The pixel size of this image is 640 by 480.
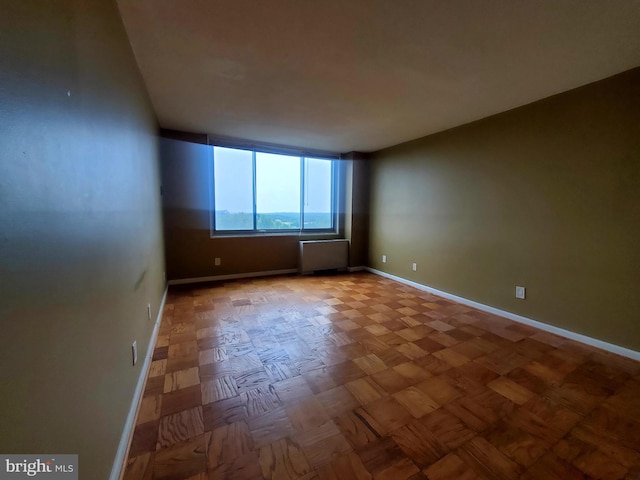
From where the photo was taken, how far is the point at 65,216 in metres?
0.77

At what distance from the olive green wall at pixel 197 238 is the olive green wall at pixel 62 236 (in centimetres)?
257

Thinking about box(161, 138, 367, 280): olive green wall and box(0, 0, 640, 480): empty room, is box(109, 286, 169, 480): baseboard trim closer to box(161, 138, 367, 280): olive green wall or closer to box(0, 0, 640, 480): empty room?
box(0, 0, 640, 480): empty room

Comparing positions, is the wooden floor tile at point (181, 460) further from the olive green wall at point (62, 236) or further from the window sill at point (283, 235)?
the window sill at point (283, 235)

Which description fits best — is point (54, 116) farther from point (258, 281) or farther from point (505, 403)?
point (258, 281)

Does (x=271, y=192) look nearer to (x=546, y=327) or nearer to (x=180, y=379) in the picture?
(x=180, y=379)

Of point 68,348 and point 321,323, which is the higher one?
point 68,348

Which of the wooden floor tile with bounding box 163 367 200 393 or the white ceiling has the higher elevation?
the white ceiling

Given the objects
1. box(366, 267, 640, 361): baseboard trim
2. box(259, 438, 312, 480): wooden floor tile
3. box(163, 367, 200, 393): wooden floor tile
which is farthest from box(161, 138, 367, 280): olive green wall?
box(259, 438, 312, 480): wooden floor tile

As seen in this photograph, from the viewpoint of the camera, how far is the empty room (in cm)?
72

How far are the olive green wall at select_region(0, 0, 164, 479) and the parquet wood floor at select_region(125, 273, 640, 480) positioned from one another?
0.43 metres

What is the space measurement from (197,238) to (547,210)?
14.4 feet

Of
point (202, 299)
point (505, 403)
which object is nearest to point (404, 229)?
point (505, 403)

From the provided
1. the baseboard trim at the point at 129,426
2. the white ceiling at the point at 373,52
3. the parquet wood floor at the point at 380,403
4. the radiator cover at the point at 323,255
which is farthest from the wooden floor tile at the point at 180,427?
the radiator cover at the point at 323,255

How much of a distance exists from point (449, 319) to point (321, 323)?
1.40 metres
